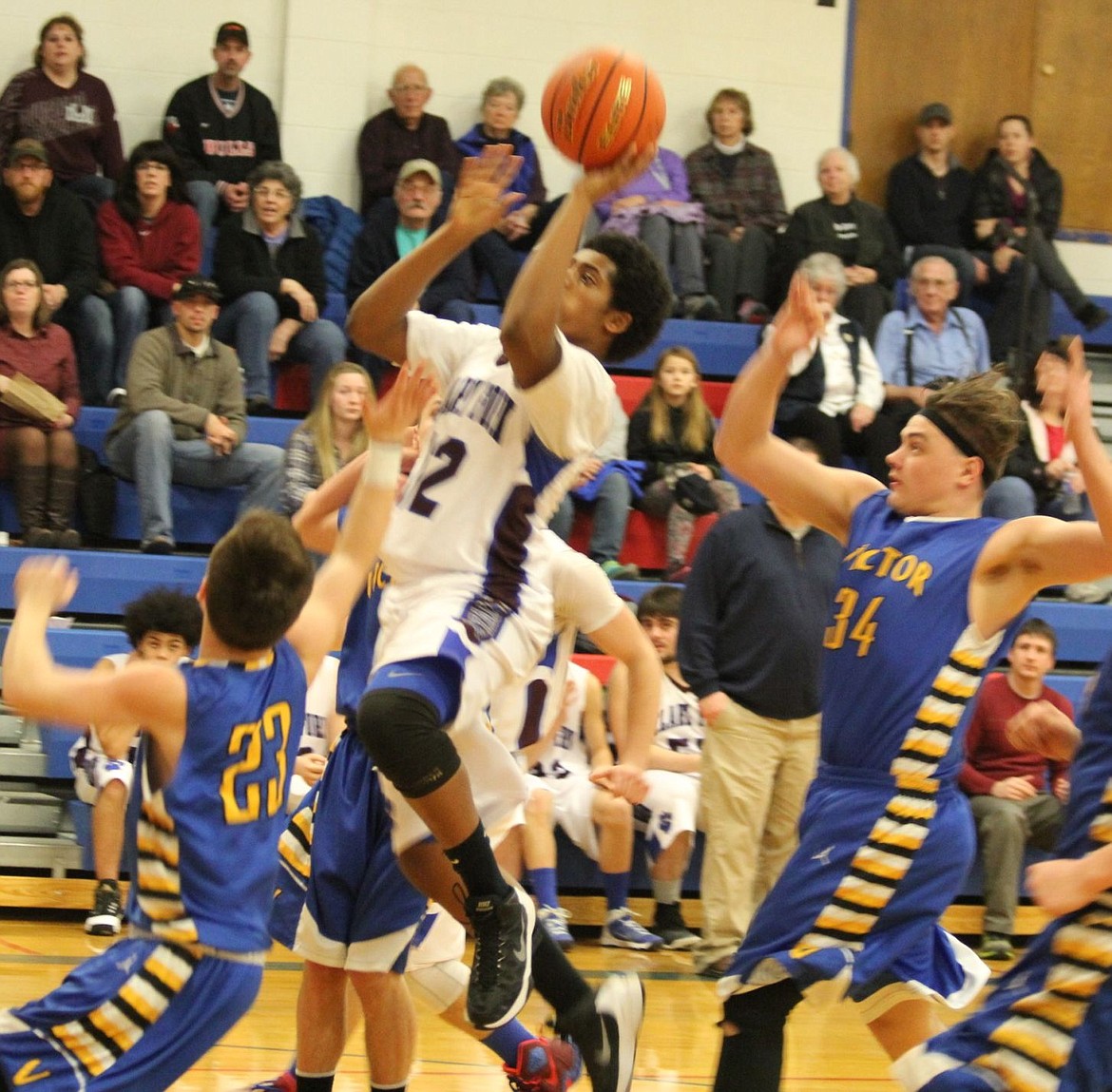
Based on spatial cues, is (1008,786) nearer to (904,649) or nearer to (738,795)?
(738,795)

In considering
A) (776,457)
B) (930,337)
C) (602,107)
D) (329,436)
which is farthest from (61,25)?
(776,457)

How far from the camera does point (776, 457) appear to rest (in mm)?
4203

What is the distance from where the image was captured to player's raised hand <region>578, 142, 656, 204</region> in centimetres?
393

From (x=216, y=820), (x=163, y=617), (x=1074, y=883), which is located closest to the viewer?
(x=1074, y=883)

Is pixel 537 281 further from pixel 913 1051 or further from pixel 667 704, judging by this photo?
pixel 667 704

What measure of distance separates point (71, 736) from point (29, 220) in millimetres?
3455

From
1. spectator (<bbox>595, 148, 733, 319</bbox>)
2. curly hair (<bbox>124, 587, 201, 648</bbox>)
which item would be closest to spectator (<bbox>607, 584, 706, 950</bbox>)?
curly hair (<bbox>124, 587, 201, 648</bbox>)

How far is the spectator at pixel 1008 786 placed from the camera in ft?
26.0

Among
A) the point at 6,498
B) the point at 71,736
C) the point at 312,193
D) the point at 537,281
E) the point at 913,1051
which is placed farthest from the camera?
the point at 312,193

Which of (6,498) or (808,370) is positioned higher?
(808,370)

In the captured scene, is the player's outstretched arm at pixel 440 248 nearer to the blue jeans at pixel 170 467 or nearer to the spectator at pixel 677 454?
the blue jeans at pixel 170 467

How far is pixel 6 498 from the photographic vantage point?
9195mm

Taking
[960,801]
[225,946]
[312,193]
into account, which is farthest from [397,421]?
[312,193]

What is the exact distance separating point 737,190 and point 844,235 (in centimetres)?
102
